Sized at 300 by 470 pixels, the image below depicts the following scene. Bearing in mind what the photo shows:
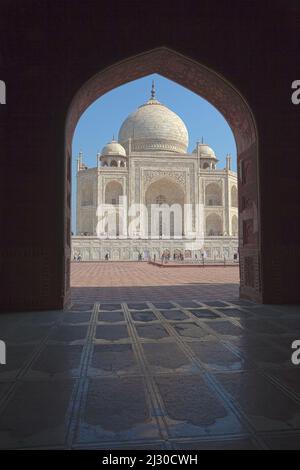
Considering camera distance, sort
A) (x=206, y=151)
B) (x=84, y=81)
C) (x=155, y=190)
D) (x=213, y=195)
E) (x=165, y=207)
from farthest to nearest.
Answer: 1. (x=206, y=151)
2. (x=213, y=195)
3. (x=155, y=190)
4. (x=165, y=207)
5. (x=84, y=81)

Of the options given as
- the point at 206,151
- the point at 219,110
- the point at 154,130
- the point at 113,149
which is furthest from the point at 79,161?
the point at 219,110

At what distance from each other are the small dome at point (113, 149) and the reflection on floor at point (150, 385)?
30.9m

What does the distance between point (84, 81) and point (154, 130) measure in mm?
29694

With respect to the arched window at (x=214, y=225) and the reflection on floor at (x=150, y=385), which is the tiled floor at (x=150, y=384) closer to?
the reflection on floor at (x=150, y=385)

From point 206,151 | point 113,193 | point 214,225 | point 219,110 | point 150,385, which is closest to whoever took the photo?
point 150,385

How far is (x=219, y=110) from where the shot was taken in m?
6.36

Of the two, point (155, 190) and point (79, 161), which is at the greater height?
point (79, 161)

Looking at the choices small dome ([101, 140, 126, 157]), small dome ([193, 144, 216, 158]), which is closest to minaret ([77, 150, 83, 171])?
Result: small dome ([101, 140, 126, 157])

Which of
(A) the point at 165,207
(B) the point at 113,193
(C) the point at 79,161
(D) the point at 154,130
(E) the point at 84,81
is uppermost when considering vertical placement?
(D) the point at 154,130

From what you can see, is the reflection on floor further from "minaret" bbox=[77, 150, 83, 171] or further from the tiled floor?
"minaret" bbox=[77, 150, 83, 171]

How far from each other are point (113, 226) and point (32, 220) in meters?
26.8

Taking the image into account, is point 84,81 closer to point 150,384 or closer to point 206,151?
point 150,384

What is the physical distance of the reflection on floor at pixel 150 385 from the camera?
1.53 meters

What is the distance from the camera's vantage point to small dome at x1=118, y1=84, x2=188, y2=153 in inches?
1330
